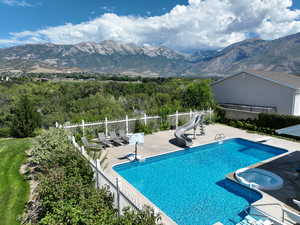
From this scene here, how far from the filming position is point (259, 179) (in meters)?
7.81

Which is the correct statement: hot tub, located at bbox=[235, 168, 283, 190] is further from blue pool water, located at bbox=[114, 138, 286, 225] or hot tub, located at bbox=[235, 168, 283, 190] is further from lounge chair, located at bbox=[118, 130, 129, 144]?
lounge chair, located at bbox=[118, 130, 129, 144]

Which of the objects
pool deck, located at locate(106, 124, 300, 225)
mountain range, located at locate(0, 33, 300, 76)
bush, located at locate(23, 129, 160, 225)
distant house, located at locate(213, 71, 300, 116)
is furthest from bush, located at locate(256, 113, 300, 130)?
mountain range, located at locate(0, 33, 300, 76)

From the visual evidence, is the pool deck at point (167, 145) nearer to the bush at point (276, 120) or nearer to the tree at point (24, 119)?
the bush at point (276, 120)

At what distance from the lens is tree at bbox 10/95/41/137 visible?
13.4 meters

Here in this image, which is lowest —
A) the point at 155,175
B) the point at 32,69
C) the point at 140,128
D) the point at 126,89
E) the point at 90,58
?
the point at 155,175

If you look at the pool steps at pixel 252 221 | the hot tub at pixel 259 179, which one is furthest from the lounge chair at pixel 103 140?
the pool steps at pixel 252 221

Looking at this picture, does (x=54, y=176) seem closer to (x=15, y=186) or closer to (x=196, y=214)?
(x=15, y=186)

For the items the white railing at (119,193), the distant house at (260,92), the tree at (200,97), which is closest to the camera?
the white railing at (119,193)

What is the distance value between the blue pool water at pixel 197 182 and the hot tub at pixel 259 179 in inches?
11.8

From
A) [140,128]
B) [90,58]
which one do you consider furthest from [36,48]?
[140,128]

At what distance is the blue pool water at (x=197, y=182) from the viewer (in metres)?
6.04

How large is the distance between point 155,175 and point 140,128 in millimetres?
5938

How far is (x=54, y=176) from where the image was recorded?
17.0 feet

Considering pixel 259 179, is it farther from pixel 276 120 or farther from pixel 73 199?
pixel 276 120
